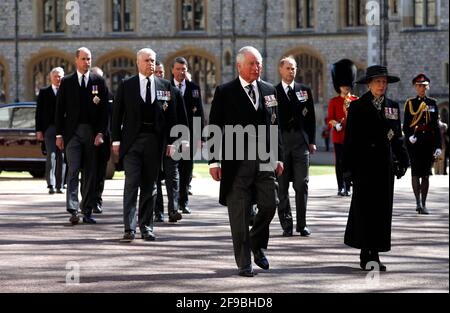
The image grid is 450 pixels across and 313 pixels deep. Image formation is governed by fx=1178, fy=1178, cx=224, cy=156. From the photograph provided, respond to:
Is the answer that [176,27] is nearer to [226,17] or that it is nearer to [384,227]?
[226,17]

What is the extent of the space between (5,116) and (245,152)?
13.7 metres

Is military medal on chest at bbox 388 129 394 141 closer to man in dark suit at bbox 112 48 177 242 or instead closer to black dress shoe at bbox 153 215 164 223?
man in dark suit at bbox 112 48 177 242

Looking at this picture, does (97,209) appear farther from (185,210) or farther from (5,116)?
(5,116)

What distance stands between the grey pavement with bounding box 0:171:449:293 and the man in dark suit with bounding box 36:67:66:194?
6.66 ft

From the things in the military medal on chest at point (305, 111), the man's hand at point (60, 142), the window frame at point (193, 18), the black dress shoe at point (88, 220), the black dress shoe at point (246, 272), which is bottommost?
the black dress shoe at point (88, 220)

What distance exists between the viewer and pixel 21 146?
21.2 m

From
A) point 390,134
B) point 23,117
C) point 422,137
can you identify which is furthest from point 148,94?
point 23,117

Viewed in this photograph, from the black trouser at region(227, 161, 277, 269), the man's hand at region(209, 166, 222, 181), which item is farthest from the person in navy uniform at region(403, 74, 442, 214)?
the man's hand at region(209, 166, 222, 181)

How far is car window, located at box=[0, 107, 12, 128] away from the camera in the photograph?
2177cm

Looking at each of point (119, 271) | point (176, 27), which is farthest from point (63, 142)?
point (176, 27)

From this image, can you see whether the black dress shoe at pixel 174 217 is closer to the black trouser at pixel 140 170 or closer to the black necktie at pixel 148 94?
the black trouser at pixel 140 170

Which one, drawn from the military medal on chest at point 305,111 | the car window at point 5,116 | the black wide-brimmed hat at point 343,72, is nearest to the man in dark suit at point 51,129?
the car window at point 5,116

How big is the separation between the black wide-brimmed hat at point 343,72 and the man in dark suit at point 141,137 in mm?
3809

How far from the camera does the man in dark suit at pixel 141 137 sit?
10984 mm
